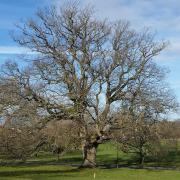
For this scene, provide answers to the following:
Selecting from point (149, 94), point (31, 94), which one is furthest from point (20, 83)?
point (149, 94)

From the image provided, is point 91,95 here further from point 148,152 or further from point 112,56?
point 148,152

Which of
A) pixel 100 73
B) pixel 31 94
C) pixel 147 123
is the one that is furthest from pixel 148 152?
pixel 31 94

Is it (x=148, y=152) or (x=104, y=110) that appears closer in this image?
(x=104, y=110)

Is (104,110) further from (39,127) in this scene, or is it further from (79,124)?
(39,127)

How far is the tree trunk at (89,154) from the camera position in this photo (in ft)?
170

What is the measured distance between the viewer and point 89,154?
52.5 meters

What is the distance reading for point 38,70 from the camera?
4991cm

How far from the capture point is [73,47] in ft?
169

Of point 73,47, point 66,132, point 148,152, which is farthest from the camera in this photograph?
point 148,152

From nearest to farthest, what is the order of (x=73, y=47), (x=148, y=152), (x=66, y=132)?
1. (x=66, y=132)
2. (x=73, y=47)
3. (x=148, y=152)

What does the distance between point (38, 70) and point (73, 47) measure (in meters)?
4.29

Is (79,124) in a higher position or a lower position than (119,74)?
lower

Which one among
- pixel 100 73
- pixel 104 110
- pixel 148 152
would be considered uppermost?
pixel 100 73

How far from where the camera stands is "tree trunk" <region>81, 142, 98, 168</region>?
51688mm
